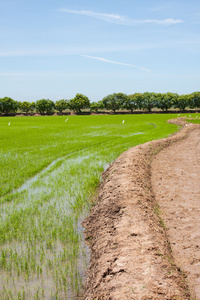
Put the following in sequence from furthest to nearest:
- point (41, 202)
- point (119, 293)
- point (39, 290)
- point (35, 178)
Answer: point (35, 178)
point (41, 202)
point (39, 290)
point (119, 293)

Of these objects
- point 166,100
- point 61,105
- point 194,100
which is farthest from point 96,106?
point 194,100

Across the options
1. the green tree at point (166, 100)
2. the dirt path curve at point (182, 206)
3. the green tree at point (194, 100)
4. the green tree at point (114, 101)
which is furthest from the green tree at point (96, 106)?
the dirt path curve at point (182, 206)

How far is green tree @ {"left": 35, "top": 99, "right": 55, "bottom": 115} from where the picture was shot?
110 m

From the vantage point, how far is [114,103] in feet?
373

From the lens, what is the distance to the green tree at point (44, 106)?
110m

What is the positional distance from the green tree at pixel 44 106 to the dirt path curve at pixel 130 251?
352 ft

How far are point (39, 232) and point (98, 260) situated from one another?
5.59 ft

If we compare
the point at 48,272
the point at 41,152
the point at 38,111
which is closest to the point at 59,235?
the point at 48,272

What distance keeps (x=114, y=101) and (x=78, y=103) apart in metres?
16.2

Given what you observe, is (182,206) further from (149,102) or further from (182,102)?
(149,102)

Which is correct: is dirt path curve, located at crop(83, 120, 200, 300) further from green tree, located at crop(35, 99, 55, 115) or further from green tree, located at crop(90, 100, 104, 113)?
green tree, located at crop(35, 99, 55, 115)

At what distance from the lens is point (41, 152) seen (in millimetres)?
15281

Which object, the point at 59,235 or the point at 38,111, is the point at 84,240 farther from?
the point at 38,111

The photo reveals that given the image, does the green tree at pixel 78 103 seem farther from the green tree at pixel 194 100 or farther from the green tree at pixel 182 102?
the green tree at pixel 194 100
